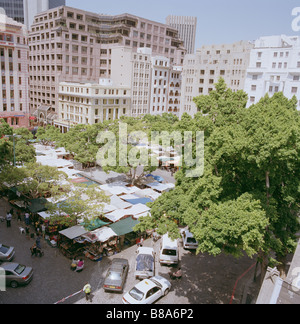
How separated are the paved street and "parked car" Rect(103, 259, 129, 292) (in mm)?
439

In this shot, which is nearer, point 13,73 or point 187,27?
point 13,73

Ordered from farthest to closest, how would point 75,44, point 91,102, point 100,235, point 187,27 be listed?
1. point 187,27
2. point 75,44
3. point 91,102
4. point 100,235

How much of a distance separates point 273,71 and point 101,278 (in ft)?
162

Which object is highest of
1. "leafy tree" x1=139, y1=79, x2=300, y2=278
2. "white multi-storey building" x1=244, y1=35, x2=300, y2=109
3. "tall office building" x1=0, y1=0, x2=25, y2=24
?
"tall office building" x1=0, y1=0, x2=25, y2=24

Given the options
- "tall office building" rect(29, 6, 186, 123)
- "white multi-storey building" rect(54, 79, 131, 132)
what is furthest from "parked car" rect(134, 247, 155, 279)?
"tall office building" rect(29, 6, 186, 123)

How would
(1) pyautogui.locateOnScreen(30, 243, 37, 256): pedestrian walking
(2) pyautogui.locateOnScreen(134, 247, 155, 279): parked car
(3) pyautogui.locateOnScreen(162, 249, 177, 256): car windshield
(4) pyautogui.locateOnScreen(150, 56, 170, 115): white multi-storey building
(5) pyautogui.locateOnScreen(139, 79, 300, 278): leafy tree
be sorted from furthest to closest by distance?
(4) pyautogui.locateOnScreen(150, 56, 170, 115): white multi-storey building, (3) pyautogui.locateOnScreen(162, 249, 177, 256): car windshield, (1) pyautogui.locateOnScreen(30, 243, 37, 256): pedestrian walking, (2) pyautogui.locateOnScreen(134, 247, 155, 279): parked car, (5) pyautogui.locateOnScreen(139, 79, 300, 278): leafy tree

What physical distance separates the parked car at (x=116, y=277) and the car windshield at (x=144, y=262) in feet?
3.12

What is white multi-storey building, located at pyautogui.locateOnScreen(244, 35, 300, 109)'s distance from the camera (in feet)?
161

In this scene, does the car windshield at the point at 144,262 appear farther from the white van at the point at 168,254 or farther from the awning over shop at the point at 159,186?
the awning over shop at the point at 159,186

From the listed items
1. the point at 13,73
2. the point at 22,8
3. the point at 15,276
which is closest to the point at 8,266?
the point at 15,276

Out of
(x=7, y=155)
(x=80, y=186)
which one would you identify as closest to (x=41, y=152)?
(x=7, y=155)

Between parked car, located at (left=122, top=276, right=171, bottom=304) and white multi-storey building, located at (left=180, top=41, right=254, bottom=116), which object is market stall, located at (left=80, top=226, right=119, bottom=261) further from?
white multi-storey building, located at (left=180, top=41, right=254, bottom=116)

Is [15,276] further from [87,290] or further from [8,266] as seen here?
[87,290]

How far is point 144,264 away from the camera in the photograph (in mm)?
20156
